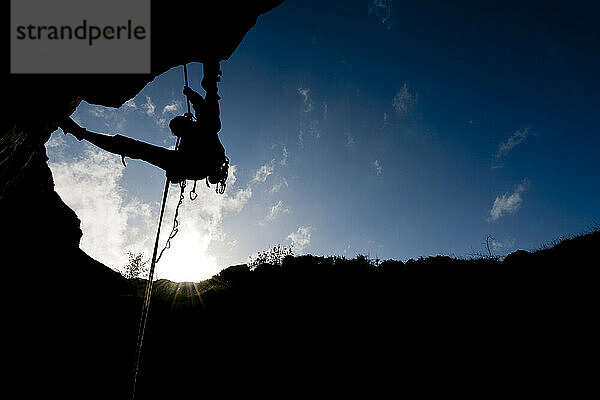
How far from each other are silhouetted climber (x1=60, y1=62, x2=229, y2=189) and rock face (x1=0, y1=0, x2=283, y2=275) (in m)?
0.57

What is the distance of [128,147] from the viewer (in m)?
5.51

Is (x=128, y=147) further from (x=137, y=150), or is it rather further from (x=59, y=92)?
(x=59, y=92)

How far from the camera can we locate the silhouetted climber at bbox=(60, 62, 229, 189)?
5.55m

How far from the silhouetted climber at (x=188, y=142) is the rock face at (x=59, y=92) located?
57cm

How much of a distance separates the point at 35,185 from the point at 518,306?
19.1 meters

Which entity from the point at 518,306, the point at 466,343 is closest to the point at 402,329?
the point at 466,343

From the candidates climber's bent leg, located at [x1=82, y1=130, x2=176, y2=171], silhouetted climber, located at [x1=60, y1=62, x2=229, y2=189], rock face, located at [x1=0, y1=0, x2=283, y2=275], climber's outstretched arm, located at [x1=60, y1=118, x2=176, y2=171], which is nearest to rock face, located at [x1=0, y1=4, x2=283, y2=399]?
rock face, located at [x1=0, y1=0, x2=283, y2=275]

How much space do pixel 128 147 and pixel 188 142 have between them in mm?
1180

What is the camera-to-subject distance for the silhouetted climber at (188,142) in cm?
555

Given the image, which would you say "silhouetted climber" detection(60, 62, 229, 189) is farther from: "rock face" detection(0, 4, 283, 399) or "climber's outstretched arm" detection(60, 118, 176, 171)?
"rock face" detection(0, 4, 283, 399)

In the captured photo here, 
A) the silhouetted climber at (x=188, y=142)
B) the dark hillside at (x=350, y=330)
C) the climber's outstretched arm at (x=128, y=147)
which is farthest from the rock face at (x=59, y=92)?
the dark hillside at (x=350, y=330)

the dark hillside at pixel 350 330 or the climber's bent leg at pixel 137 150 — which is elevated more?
the climber's bent leg at pixel 137 150

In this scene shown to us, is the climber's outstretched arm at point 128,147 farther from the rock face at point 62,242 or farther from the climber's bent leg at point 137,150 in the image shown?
the rock face at point 62,242

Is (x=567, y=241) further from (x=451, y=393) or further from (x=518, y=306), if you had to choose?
(x=451, y=393)
